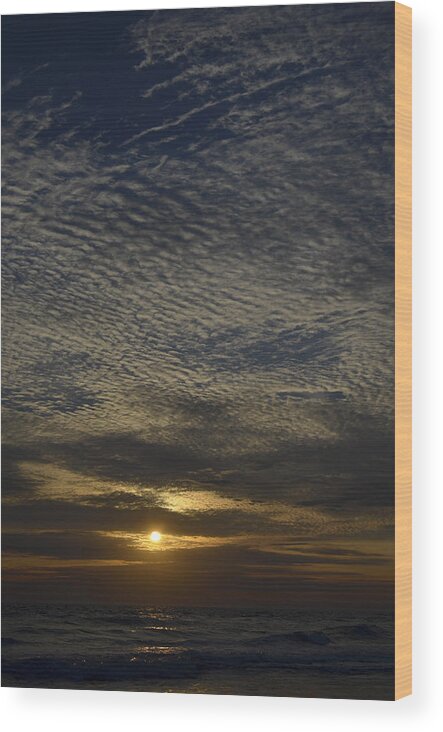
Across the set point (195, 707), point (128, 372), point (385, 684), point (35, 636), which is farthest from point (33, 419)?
point (385, 684)

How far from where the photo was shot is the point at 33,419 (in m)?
6.98

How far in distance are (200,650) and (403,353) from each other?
1.41 m

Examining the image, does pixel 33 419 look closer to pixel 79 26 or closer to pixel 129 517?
pixel 129 517

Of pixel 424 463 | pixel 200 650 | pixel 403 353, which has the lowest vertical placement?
pixel 200 650

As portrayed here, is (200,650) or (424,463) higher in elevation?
(424,463)

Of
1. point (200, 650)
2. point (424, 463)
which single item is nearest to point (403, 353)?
point (424, 463)

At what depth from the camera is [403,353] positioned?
6.73 metres

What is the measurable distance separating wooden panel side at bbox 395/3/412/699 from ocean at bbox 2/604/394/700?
12 centimetres

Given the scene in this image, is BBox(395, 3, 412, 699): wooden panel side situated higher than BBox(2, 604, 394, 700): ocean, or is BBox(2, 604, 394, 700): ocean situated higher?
BBox(395, 3, 412, 699): wooden panel side

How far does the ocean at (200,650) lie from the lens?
21.9ft

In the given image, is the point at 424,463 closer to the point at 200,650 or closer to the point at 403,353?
the point at 403,353

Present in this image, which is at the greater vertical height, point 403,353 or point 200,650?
point 403,353

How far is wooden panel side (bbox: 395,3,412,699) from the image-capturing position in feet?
22.0

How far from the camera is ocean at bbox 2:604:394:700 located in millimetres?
6688
